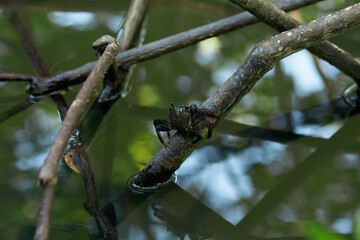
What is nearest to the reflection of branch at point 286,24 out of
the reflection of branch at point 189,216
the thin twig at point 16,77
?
the reflection of branch at point 189,216

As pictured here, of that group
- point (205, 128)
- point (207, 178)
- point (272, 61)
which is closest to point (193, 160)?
point (207, 178)

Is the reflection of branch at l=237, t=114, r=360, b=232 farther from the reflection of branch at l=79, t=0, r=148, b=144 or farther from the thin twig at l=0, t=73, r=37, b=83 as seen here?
the thin twig at l=0, t=73, r=37, b=83

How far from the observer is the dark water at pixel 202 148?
7.15ft

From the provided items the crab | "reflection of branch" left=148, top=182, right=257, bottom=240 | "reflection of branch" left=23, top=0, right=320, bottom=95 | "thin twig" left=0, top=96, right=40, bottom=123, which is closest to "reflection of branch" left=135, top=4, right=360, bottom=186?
the crab

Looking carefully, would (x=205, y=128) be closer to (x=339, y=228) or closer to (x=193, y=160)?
(x=193, y=160)

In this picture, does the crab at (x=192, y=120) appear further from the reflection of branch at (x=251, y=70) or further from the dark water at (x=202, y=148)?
the dark water at (x=202, y=148)

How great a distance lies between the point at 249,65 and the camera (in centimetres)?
222

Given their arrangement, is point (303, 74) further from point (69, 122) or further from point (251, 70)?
point (69, 122)

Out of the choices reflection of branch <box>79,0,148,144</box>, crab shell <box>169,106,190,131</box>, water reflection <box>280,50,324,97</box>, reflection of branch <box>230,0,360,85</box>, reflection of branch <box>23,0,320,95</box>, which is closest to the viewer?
crab shell <box>169,106,190,131</box>

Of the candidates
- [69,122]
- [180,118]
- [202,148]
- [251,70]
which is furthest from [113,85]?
[69,122]

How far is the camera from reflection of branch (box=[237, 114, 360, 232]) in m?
2.22

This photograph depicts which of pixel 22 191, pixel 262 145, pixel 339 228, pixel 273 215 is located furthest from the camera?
pixel 262 145

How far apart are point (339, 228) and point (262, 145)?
33.6 inches

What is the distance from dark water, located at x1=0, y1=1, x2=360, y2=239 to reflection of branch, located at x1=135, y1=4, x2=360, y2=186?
251 mm
